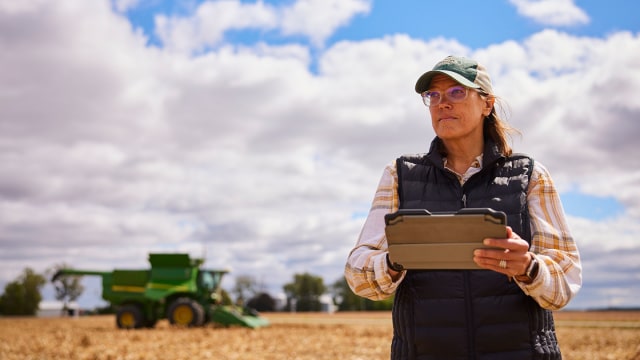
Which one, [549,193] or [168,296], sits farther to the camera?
[168,296]

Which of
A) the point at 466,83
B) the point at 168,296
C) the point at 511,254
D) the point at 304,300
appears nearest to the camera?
the point at 511,254

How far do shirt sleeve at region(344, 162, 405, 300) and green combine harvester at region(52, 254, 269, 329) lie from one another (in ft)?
58.8

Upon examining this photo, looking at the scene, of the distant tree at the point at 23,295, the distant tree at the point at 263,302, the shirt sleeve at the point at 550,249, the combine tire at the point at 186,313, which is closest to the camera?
the shirt sleeve at the point at 550,249

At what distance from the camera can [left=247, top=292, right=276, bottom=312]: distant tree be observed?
50719 millimetres

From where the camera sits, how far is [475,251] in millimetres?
1841

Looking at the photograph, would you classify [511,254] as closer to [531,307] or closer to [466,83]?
[531,307]

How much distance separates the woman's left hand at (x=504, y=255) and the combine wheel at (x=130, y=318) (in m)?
19.9

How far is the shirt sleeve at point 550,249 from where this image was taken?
2.01 meters

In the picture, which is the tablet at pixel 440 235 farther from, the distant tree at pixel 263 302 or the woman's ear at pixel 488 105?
the distant tree at pixel 263 302

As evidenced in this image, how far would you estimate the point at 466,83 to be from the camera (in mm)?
2207

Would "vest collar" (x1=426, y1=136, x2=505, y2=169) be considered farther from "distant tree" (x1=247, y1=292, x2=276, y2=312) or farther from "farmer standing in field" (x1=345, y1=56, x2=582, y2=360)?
"distant tree" (x1=247, y1=292, x2=276, y2=312)

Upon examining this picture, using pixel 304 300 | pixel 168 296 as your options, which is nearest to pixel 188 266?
pixel 168 296

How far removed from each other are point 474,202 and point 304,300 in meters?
60.7

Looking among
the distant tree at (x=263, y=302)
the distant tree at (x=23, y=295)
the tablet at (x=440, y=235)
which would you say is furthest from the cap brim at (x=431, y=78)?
the distant tree at (x=23, y=295)
